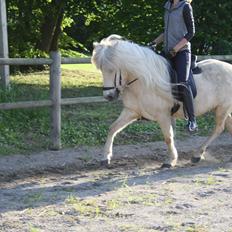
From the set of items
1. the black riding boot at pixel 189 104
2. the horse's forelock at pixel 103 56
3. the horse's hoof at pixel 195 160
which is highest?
the horse's forelock at pixel 103 56

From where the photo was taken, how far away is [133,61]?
7.05 m

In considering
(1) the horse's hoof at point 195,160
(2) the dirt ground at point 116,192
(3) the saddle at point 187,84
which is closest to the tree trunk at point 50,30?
(2) the dirt ground at point 116,192

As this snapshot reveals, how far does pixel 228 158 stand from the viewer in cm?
864

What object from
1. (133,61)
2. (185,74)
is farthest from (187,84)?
(133,61)

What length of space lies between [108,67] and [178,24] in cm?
120

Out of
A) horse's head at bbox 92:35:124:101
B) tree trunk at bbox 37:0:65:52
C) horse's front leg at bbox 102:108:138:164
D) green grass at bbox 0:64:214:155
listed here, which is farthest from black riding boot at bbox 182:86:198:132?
tree trunk at bbox 37:0:65:52

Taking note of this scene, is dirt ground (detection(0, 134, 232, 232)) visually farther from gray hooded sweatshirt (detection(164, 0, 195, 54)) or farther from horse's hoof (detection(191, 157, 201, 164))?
gray hooded sweatshirt (detection(164, 0, 195, 54))

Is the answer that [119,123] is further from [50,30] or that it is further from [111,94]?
[50,30]

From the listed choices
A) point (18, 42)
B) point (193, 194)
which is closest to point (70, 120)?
point (193, 194)

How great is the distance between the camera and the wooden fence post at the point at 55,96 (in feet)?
27.9

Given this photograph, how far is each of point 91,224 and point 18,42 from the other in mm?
14582

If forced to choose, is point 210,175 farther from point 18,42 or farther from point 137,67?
point 18,42

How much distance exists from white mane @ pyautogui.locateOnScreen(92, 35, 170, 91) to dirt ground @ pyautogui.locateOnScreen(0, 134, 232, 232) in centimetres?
125

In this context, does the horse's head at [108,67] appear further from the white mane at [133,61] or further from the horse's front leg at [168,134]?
the horse's front leg at [168,134]
